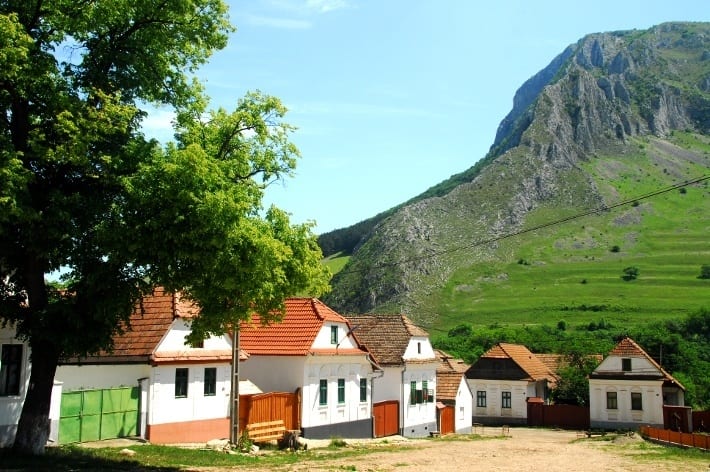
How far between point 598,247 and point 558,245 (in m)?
10.0

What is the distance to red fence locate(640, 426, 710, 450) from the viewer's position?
1417 inches

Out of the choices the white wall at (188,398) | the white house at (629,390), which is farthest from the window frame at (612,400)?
the white wall at (188,398)

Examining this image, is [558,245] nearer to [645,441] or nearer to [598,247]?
[598,247]

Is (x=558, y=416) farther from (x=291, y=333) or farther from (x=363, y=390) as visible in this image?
(x=291, y=333)

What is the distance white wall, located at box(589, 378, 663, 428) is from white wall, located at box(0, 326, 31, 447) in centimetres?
4753

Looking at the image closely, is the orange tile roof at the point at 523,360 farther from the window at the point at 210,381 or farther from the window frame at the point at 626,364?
the window at the point at 210,381

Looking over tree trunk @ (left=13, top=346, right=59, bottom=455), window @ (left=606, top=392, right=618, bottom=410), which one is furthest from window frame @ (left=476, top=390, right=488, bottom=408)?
tree trunk @ (left=13, top=346, right=59, bottom=455)

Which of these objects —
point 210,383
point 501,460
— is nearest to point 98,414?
point 210,383

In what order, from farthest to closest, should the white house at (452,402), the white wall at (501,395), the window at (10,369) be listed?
the white wall at (501,395)
the white house at (452,402)
the window at (10,369)

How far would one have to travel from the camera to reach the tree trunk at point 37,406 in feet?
59.1

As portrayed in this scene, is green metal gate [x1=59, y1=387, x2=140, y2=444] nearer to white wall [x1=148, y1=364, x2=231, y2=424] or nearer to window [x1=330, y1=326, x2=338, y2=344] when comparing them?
white wall [x1=148, y1=364, x2=231, y2=424]

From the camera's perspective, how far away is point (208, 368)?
28.7 meters

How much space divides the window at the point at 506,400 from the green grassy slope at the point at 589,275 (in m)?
65.5

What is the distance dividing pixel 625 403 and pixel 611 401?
3.69 feet
